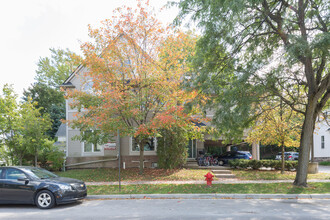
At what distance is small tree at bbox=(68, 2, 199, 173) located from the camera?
45.6 ft

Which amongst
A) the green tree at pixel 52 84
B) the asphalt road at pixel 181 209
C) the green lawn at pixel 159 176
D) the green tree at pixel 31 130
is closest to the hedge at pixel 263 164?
the green lawn at pixel 159 176

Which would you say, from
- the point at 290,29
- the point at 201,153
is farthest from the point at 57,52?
the point at 290,29

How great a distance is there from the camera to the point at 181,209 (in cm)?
858

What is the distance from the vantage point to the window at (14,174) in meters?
9.40

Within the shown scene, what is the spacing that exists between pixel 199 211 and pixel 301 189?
577 cm

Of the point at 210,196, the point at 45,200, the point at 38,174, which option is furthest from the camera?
the point at 210,196

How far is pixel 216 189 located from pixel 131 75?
7.67 m

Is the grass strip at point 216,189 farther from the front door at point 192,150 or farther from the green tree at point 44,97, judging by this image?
the green tree at point 44,97

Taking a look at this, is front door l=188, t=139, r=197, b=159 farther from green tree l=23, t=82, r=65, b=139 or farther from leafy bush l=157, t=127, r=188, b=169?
green tree l=23, t=82, r=65, b=139

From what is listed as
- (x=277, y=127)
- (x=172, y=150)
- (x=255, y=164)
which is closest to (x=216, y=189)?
(x=172, y=150)

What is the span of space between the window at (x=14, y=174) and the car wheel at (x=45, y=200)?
97cm

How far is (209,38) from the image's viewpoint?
39.8 ft

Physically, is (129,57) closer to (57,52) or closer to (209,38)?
(209,38)

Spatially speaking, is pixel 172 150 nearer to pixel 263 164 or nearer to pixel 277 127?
pixel 263 164
